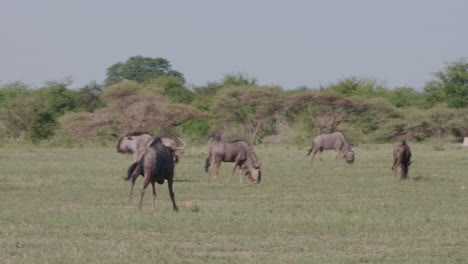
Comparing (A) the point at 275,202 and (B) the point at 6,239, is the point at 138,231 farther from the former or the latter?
(A) the point at 275,202

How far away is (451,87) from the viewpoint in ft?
194

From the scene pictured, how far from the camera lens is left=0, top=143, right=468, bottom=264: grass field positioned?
9336 mm

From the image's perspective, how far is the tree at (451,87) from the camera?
58469 millimetres

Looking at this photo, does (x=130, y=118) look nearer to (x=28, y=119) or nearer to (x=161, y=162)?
(x=28, y=119)

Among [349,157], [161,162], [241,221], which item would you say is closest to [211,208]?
[161,162]

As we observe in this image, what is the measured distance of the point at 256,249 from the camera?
973 centimetres

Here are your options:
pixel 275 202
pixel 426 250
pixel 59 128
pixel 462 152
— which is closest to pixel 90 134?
pixel 59 128

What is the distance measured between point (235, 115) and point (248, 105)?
0.93m

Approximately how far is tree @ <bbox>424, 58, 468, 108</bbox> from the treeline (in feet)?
0.22

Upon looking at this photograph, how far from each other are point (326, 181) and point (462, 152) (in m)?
17.8

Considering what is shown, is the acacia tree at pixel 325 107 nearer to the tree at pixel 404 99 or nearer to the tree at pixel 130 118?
the tree at pixel 130 118

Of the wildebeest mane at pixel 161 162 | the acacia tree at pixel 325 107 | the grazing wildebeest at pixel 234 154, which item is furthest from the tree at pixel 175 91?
the wildebeest mane at pixel 161 162

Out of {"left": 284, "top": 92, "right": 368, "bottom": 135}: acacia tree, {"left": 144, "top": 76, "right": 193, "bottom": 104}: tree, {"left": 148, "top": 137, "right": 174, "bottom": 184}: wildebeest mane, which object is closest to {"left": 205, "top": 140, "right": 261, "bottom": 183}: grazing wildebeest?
{"left": 148, "top": 137, "right": 174, "bottom": 184}: wildebeest mane

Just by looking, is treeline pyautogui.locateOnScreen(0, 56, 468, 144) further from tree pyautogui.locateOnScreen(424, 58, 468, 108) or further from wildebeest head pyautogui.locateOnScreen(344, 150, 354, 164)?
wildebeest head pyautogui.locateOnScreen(344, 150, 354, 164)
